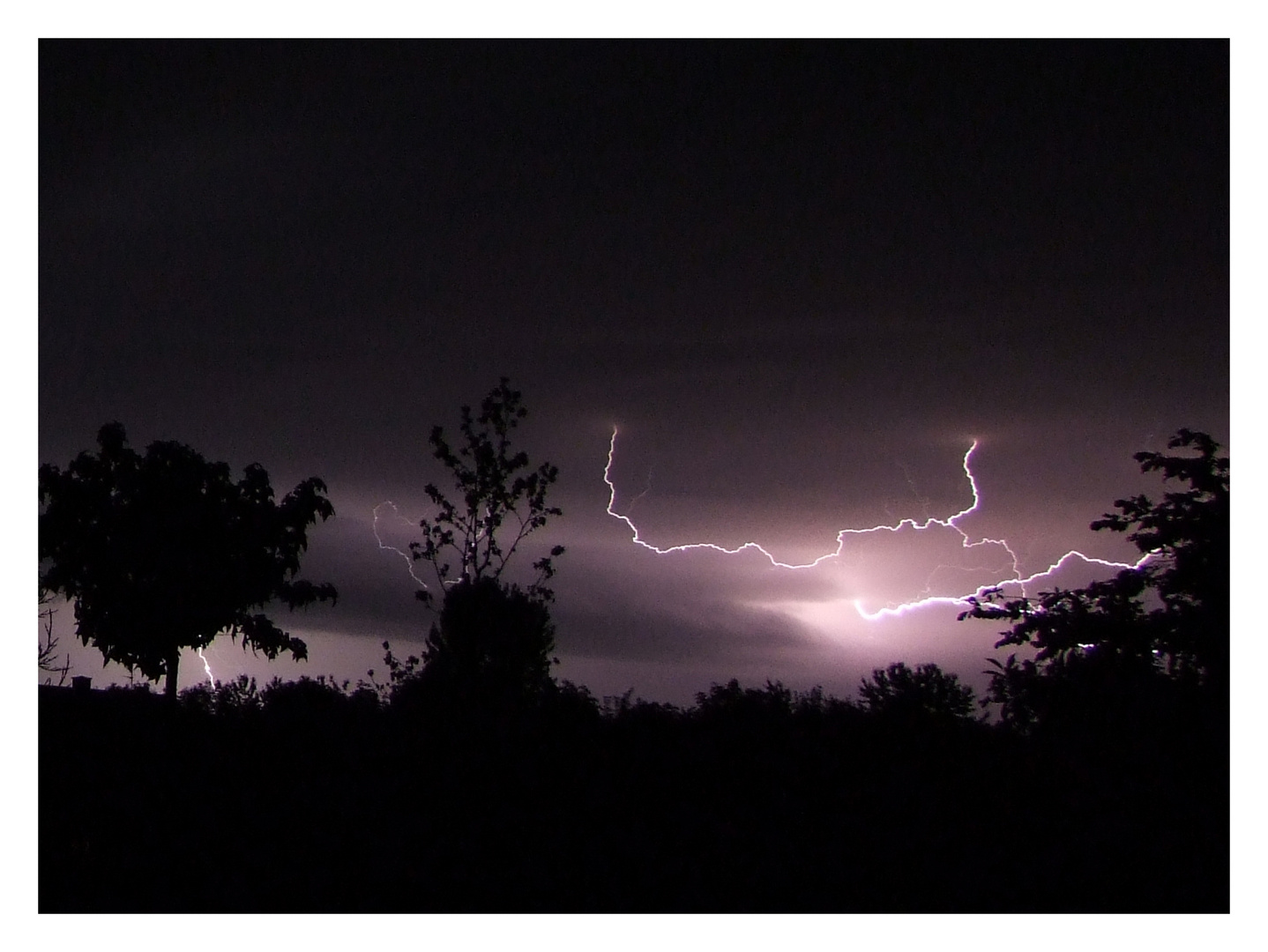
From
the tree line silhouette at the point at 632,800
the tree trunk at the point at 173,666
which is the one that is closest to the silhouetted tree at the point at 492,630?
the tree line silhouette at the point at 632,800

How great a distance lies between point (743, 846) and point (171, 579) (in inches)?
769

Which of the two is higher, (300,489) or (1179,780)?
(300,489)

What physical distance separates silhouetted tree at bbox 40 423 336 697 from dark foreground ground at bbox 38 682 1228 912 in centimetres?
1480

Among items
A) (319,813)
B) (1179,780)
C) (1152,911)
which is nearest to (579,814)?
(319,813)

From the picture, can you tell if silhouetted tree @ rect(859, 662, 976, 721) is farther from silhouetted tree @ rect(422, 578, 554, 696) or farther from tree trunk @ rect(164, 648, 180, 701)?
tree trunk @ rect(164, 648, 180, 701)

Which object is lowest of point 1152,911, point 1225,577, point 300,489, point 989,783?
point 1152,911

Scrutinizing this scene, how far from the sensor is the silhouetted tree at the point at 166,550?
76.3ft

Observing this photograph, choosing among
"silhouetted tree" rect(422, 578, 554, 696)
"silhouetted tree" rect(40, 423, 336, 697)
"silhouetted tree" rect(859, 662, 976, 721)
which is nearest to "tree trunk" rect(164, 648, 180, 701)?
"silhouetted tree" rect(40, 423, 336, 697)

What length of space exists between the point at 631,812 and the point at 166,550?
739 inches

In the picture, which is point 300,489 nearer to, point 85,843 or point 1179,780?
point 85,843

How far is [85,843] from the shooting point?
739 centimetres

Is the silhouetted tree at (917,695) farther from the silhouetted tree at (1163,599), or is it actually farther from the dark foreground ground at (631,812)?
the silhouetted tree at (1163,599)

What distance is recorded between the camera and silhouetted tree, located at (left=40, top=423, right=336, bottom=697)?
23266 millimetres

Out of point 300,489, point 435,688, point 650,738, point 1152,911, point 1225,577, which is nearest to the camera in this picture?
point 1152,911
